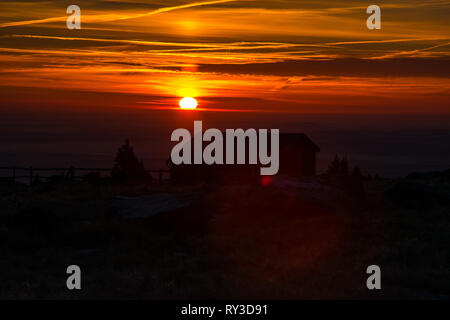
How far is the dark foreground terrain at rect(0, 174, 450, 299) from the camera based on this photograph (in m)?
14.0

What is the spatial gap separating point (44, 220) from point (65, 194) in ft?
42.7

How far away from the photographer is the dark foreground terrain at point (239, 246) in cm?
1399

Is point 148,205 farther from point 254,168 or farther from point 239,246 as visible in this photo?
point 254,168

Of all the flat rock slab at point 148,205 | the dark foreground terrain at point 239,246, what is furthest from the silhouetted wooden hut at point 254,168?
the dark foreground terrain at point 239,246

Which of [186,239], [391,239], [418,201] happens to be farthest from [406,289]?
[418,201]

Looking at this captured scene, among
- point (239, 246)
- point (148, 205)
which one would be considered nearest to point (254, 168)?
point (148, 205)

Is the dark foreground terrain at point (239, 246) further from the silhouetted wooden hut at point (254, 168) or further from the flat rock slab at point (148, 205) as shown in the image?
the silhouetted wooden hut at point (254, 168)

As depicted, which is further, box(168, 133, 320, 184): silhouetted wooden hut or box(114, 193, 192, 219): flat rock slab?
box(168, 133, 320, 184): silhouetted wooden hut

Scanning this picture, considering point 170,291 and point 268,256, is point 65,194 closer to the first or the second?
point 268,256

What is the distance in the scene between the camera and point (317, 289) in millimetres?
13656

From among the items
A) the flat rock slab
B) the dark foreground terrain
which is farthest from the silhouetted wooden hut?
the dark foreground terrain

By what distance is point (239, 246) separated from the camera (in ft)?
62.6

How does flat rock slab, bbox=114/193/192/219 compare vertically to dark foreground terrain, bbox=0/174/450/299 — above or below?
above

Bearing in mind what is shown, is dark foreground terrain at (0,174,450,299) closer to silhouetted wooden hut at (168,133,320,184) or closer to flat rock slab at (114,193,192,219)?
flat rock slab at (114,193,192,219)
